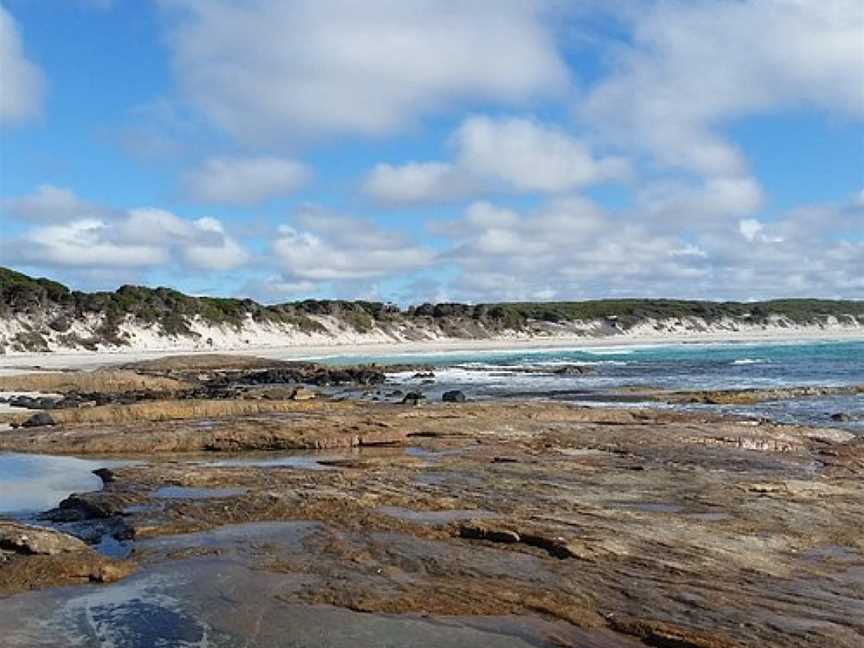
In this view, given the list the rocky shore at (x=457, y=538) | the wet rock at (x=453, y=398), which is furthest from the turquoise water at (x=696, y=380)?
the rocky shore at (x=457, y=538)

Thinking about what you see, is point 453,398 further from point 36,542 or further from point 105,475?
point 36,542

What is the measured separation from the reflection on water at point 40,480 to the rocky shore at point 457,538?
2.08 ft

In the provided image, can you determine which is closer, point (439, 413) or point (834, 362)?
point (439, 413)

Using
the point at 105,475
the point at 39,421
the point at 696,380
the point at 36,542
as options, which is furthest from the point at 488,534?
the point at 696,380

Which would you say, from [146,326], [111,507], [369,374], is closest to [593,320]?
[146,326]

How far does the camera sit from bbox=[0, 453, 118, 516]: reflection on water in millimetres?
14211

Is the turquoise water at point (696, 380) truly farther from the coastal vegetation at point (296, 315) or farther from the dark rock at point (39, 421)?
the coastal vegetation at point (296, 315)

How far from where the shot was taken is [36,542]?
10.7 meters

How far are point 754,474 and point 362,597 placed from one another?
9910 mm

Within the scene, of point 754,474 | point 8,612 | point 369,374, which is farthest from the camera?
point 369,374

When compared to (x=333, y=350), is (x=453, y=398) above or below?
A: below

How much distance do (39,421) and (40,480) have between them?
8173 millimetres

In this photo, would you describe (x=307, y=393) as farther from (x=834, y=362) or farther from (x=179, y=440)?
(x=834, y=362)

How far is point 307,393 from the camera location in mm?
34156
